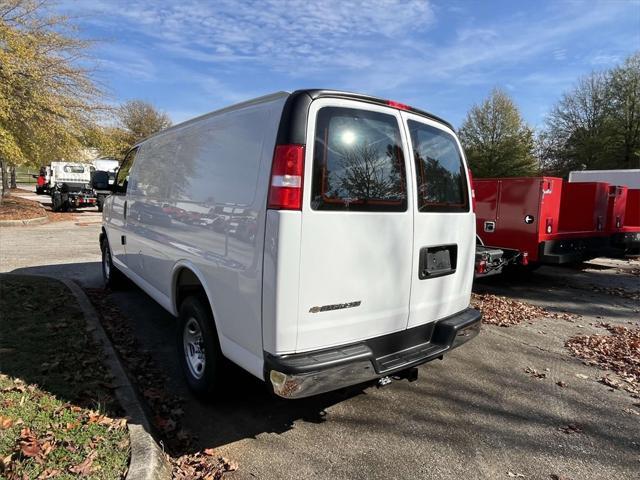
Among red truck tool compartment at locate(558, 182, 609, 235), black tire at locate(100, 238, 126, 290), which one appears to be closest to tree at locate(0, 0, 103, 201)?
black tire at locate(100, 238, 126, 290)

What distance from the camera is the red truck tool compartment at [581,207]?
28.6 feet

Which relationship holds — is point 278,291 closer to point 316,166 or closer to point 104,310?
point 316,166

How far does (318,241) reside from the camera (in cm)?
259

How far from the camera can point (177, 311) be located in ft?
13.4

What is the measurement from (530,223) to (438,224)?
480 centimetres

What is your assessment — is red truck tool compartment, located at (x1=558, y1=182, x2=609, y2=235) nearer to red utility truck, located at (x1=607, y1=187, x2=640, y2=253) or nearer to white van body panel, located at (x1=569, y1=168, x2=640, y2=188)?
red utility truck, located at (x1=607, y1=187, x2=640, y2=253)

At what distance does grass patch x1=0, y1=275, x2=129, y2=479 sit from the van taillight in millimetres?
1828

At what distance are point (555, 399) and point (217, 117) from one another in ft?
12.1

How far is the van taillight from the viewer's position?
2.54 m

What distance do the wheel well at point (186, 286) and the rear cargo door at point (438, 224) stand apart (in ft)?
5.63

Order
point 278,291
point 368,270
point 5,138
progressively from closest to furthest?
point 278,291 < point 368,270 < point 5,138

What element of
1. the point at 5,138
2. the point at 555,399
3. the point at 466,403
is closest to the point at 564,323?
the point at 555,399

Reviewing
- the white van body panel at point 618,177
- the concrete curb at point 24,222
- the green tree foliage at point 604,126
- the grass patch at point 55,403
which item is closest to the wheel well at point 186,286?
the grass patch at point 55,403

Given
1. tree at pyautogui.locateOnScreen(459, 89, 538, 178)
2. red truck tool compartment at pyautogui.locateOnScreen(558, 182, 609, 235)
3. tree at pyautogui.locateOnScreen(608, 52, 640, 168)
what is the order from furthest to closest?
tree at pyautogui.locateOnScreen(459, 89, 538, 178) → tree at pyautogui.locateOnScreen(608, 52, 640, 168) → red truck tool compartment at pyautogui.locateOnScreen(558, 182, 609, 235)
